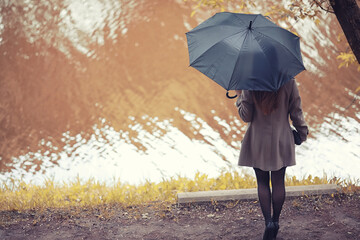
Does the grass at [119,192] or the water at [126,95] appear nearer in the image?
the grass at [119,192]

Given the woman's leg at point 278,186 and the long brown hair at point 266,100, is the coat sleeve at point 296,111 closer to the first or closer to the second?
the long brown hair at point 266,100

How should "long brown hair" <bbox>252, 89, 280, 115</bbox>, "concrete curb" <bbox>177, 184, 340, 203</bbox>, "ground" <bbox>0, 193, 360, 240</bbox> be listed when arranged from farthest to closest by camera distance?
"concrete curb" <bbox>177, 184, 340, 203</bbox> < "ground" <bbox>0, 193, 360, 240</bbox> < "long brown hair" <bbox>252, 89, 280, 115</bbox>

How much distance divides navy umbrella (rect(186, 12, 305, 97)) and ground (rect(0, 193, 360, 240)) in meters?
1.44

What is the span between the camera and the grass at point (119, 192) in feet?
13.4

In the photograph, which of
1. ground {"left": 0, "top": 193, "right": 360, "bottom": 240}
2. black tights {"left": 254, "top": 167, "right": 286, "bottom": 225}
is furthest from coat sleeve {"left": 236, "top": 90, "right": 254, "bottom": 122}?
ground {"left": 0, "top": 193, "right": 360, "bottom": 240}

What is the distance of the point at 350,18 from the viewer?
3062mm

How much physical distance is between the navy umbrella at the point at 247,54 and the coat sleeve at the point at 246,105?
0.23m

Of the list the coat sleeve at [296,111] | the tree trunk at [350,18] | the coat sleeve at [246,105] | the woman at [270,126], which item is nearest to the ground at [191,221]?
the woman at [270,126]

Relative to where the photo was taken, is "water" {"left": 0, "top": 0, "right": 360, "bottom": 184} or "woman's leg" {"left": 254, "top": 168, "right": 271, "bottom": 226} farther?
"water" {"left": 0, "top": 0, "right": 360, "bottom": 184}

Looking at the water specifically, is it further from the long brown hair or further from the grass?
the long brown hair

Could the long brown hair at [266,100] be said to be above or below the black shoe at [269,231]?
above

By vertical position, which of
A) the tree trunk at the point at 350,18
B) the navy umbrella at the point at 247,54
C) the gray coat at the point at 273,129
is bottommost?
the gray coat at the point at 273,129

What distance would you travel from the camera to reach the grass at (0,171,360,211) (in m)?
4.07

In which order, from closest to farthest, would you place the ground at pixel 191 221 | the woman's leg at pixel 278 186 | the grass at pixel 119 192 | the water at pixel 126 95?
the woman's leg at pixel 278 186 → the ground at pixel 191 221 → the grass at pixel 119 192 → the water at pixel 126 95
